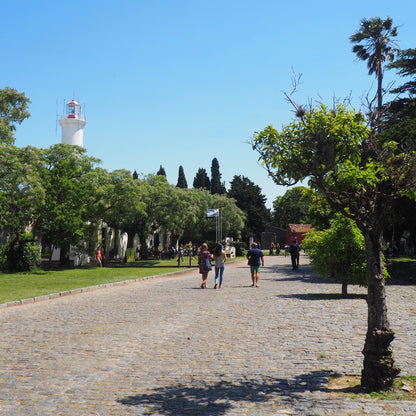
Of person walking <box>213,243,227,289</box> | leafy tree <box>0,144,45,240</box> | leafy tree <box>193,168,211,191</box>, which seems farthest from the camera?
leafy tree <box>193,168,211,191</box>

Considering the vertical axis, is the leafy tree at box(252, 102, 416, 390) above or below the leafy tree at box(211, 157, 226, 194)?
below

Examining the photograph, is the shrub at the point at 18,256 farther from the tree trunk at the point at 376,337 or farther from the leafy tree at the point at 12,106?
the tree trunk at the point at 376,337

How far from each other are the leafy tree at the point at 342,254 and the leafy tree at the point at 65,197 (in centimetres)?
1890

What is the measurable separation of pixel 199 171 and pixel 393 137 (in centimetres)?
8398

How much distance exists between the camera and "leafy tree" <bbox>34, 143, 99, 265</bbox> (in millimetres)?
29891

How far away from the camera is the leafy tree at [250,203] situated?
8181cm

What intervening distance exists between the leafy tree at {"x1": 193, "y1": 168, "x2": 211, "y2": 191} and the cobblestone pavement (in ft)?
297

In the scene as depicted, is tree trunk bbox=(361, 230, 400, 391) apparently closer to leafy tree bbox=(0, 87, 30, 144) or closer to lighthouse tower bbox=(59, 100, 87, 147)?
leafy tree bbox=(0, 87, 30, 144)

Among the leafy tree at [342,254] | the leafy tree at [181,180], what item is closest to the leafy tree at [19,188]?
the leafy tree at [342,254]

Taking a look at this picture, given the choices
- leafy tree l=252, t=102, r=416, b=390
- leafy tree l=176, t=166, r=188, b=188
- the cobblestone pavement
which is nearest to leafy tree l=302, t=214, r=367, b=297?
the cobblestone pavement

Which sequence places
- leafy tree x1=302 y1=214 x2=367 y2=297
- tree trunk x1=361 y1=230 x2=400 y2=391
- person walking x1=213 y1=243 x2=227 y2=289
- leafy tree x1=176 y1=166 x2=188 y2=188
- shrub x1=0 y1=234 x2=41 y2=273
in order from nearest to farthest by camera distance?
1. tree trunk x1=361 y1=230 x2=400 y2=391
2. leafy tree x1=302 y1=214 x2=367 y2=297
3. person walking x1=213 y1=243 x2=227 y2=289
4. shrub x1=0 y1=234 x2=41 y2=273
5. leafy tree x1=176 y1=166 x2=188 y2=188

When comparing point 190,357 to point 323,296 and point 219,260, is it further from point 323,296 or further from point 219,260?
point 219,260

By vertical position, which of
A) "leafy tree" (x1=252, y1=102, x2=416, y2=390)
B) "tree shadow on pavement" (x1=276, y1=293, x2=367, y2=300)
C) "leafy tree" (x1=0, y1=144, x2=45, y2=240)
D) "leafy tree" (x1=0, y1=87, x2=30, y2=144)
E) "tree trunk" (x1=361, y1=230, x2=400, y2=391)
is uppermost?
"leafy tree" (x1=0, y1=87, x2=30, y2=144)

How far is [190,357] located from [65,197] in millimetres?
25601
